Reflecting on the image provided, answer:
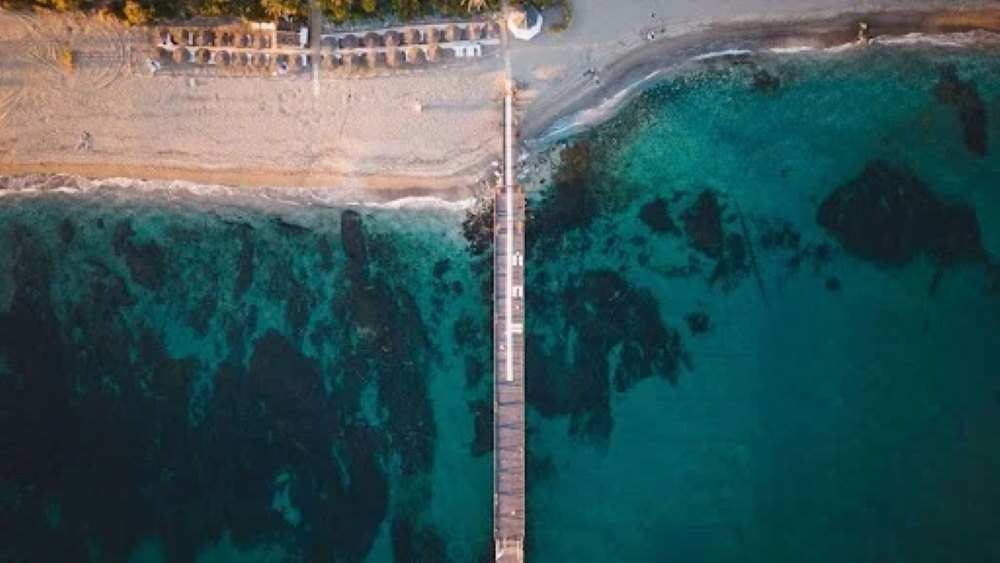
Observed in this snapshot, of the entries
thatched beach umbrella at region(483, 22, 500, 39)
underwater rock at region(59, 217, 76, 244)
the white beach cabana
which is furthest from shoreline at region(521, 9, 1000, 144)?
underwater rock at region(59, 217, 76, 244)

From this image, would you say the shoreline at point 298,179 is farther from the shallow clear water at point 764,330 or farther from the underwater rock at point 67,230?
the shallow clear water at point 764,330

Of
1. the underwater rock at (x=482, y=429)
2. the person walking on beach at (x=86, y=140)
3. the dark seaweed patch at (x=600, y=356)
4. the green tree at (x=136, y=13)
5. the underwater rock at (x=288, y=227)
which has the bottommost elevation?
the underwater rock at (x=482, y=429)

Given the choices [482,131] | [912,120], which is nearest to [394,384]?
[482,131]

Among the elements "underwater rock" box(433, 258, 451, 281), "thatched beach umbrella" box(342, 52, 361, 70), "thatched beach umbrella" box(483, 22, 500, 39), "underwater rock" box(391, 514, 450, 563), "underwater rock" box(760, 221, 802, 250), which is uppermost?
"thatched beach umbrella" box(483, 22, 500, 39)

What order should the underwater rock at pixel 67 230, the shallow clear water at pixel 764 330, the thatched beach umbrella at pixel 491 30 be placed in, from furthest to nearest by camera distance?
the underwater rock at pixel 67 230, the thatched beach umbrella at pixel 491 30, the shallow clear water at pixel 764 330

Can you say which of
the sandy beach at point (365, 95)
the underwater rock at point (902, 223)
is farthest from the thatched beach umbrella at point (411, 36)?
the underwater rock at point (902, 223)

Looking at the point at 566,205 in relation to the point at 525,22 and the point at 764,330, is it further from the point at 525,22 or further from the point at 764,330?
the point at 764,330

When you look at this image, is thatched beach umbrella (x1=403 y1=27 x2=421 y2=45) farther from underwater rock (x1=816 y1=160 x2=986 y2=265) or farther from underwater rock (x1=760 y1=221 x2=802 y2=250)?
underwater rock (x1=816 y1=160 x2=986 y2=265)

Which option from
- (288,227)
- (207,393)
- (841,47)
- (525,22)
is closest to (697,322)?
(841,47)
